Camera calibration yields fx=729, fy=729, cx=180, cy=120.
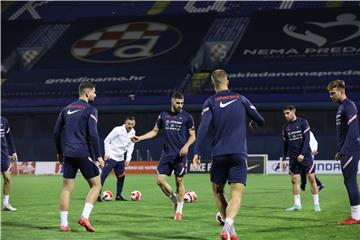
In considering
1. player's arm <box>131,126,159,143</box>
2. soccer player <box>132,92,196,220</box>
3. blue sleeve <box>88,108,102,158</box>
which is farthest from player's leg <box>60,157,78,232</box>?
soccer player <box>132,92,196,220</box>

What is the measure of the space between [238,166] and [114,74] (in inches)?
1681

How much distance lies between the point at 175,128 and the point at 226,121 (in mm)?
4421

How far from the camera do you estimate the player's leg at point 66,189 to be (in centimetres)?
1261

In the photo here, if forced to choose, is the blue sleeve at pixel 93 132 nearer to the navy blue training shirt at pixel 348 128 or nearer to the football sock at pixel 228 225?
the football sock at pixel 228 225

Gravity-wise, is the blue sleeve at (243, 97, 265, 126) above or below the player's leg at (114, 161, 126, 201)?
above

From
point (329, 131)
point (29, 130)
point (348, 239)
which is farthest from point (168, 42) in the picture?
point (348, 239)

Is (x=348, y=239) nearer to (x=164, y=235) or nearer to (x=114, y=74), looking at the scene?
(x=164, y=235)

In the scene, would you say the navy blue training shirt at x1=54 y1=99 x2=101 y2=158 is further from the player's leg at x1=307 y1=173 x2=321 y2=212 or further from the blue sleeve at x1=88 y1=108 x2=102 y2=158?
the player's leg at x1=307 y1=173 x2=321 y2=212

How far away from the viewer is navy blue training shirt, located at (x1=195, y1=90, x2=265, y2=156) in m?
11.1

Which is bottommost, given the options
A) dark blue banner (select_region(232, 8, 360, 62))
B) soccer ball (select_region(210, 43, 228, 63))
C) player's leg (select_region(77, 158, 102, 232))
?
soccer ball (select_region(210, 43, 228, 63))

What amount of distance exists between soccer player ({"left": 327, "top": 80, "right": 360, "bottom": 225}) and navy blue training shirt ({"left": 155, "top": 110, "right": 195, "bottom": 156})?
334 cm

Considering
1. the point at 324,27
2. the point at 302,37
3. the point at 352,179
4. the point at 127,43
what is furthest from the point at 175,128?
the point at 127,43

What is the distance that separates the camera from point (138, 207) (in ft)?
60.3

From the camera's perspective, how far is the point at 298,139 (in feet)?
55.9
